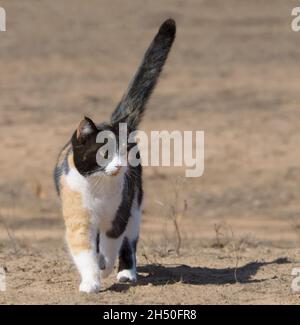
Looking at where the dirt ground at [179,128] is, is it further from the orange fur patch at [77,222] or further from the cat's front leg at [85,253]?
the orange fur patch at [77,222]

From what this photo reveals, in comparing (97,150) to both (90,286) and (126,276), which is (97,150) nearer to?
(90,286)

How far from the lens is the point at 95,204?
21.3ft

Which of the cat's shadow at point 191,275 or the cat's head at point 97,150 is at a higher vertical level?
the cat's head at point 97,150

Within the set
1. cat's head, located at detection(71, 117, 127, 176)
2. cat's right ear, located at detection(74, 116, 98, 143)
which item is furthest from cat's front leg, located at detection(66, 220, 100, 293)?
cat's right ear, located at detection(74, 116, 98, 143)

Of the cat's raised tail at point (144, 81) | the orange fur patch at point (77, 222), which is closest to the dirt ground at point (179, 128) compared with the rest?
the orange fur patch at point (77, 222)

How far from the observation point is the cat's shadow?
700 centimetres

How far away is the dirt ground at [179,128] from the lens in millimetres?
7238

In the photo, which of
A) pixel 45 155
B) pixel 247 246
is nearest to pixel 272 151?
pixel 45 155

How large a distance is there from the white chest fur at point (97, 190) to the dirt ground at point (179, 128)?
576mm

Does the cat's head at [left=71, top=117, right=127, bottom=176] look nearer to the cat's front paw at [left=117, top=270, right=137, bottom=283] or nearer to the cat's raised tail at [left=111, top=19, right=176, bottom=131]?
the cat's raised tail at [left=111, top=19, right=176, bottom=131]

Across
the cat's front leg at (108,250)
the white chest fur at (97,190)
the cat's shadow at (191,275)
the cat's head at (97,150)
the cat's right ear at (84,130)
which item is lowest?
the cat's shadow at (191,275)

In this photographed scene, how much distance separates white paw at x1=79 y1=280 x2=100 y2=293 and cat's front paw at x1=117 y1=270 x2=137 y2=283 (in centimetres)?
49

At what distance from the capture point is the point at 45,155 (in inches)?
601

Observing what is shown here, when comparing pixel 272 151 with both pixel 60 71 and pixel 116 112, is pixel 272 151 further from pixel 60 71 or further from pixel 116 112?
pixel 116 112
